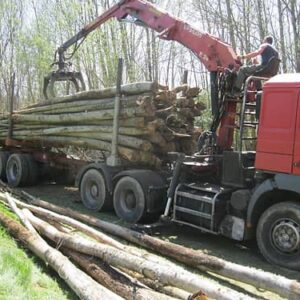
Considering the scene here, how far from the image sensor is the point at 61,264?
5672 mm

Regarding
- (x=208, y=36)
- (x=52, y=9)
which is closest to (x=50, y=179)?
(x=208, y=36)

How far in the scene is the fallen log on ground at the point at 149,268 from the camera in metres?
4.73

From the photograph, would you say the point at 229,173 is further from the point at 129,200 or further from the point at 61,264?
the point at 61,264

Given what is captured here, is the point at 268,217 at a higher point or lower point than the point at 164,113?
lower

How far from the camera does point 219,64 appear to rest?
31.8 ft

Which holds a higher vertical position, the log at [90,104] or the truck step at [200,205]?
the log at [90,104]

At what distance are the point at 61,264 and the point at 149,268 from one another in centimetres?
105

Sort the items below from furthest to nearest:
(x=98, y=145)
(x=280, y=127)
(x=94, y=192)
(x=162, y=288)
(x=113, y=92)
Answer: (x=98, y=145)
(x=94, y=192)
(x=113, y=92)
(x=280, y=127)
(x=162, y=288)

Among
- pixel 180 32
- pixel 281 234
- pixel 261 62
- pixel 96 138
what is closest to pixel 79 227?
pixel 281 234

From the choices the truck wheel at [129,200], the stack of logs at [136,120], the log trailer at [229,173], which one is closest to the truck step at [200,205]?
the log trailer at [229,173]

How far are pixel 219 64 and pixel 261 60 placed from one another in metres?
1.13

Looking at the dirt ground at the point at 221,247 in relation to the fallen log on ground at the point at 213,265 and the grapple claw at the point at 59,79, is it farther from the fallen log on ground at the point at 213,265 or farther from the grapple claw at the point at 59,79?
the grapple claw at the point at 59,79

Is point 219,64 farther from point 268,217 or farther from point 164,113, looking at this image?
point 268,217

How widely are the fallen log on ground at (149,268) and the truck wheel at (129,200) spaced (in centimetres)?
278
